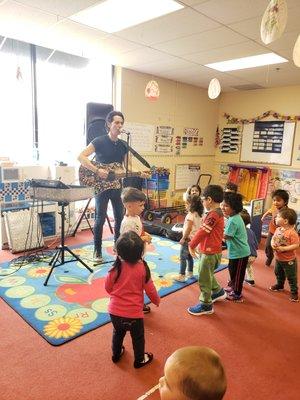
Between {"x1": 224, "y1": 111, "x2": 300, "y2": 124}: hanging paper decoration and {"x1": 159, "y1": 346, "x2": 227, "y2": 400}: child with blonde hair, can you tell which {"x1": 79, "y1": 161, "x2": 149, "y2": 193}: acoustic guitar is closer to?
{"x1": 159, "y1": 346, "x2": 227, "y2": 400}: child with blonde hair

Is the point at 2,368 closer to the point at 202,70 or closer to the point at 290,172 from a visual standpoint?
the point at 202,70

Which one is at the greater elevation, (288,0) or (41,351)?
(288,0)

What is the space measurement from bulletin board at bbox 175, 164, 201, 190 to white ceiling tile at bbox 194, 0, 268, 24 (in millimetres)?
3626

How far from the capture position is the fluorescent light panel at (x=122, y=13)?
2713 mm

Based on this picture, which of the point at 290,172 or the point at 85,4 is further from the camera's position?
the point at 290,172

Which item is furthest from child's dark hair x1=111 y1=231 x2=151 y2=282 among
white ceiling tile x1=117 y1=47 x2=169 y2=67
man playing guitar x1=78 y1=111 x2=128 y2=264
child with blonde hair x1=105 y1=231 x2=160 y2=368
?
white ceiling tile x1=117 y1=47 x2=169 y2=67

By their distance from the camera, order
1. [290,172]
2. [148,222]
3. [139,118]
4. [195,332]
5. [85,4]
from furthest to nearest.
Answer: [290,172] < [139,118] < [148,222] < [85,4] < [195,332]

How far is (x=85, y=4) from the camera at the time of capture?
2.69m

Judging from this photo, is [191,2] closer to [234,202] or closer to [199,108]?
[234,202]

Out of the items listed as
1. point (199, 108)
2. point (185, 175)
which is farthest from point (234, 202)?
point (199, 108)

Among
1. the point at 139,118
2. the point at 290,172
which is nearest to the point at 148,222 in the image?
the point at 139,118

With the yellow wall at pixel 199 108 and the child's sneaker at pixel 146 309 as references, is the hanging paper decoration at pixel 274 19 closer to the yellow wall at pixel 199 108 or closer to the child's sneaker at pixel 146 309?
the child's sneaker at pixel 146 309

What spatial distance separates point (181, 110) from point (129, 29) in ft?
10.2

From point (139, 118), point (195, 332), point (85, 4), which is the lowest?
point (195, 332)
